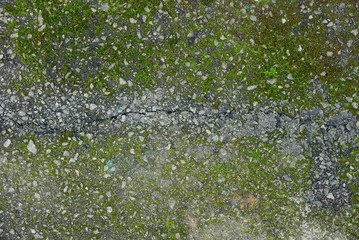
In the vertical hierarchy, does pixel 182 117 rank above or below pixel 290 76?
below

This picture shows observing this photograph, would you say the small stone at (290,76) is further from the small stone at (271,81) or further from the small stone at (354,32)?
the small stone at (354,32)

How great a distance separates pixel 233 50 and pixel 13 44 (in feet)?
7.02

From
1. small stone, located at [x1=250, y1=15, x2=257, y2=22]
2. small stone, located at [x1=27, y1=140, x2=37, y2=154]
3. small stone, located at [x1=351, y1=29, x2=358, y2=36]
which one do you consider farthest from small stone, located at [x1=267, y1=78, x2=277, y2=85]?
small stone, located at [x1=27, y1=140, x2=37, y2=154]

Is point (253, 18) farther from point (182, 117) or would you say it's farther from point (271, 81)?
point (182, 117)

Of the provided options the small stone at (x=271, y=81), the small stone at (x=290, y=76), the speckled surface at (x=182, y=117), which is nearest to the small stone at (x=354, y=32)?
the speckled surface at (x=182, y=117)

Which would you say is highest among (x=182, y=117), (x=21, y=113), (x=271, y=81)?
(x=21, y=113)

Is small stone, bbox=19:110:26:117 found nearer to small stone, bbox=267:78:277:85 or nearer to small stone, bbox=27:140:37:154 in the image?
small stone, bbox=27:140:37:154

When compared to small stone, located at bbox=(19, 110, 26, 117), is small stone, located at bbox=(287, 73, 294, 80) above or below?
below

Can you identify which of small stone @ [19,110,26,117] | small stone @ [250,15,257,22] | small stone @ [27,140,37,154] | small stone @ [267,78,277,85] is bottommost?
small stone @ [27,140,37,154]

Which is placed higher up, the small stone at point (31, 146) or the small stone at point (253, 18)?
the small stone at point (253, 18)

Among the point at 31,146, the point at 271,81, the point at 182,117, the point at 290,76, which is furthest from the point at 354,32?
the point at 31,146

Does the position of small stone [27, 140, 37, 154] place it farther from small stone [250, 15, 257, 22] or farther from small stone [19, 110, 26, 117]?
small stone [250, 15, 257, 22]

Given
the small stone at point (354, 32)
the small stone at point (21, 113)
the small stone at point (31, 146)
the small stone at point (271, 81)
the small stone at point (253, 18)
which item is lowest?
the small stone at point (31, 146)

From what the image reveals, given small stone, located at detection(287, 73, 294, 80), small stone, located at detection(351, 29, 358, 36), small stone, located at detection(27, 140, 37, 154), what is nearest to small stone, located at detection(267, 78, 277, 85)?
small stone, located at detection(287, 73, 294, 80)
